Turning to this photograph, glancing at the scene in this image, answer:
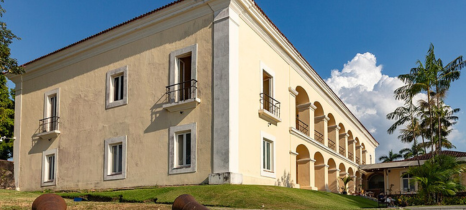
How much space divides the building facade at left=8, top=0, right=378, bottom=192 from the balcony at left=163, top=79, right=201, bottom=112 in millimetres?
44

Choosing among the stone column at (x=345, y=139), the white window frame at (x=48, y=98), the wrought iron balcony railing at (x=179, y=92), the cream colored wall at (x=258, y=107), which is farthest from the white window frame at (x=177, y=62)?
the stone column at (x=345, y=139)

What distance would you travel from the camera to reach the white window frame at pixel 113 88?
2006cm

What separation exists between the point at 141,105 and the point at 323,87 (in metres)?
14.2

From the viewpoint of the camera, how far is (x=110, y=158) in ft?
66.1

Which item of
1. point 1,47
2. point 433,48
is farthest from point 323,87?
point 1,47

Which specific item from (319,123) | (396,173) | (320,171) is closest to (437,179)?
(320,171)

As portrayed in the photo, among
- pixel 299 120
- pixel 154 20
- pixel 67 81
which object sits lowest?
pixel 299 120

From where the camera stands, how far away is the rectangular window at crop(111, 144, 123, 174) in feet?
65.4

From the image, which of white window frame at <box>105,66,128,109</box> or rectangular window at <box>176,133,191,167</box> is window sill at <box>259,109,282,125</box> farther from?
white window frame at <box>105,66,128,109</box>

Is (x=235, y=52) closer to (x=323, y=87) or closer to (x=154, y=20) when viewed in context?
(x=154, y=20)

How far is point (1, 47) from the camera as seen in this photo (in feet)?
65.3

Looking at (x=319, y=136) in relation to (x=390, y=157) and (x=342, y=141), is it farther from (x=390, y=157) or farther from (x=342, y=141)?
(x=390, y=157)

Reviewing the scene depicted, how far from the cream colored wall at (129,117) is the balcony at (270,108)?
3.18 m

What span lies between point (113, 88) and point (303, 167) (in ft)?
37.3
